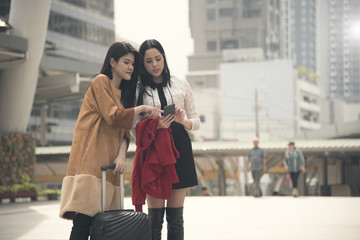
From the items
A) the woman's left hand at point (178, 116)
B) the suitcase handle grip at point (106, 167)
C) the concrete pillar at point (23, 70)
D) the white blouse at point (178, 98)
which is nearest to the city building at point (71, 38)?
the concrete pillar at point (23, 70)

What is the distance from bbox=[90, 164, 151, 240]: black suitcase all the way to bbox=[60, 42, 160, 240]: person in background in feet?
0.28

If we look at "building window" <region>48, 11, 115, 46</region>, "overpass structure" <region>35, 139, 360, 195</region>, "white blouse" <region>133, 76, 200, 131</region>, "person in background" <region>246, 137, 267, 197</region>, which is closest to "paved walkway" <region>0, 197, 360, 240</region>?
"white blouse" <region>133, 76, 200, 131</region>

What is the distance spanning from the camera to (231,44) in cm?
12794

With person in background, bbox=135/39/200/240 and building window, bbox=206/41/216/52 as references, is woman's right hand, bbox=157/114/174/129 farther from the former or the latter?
building window, bbox=206/41/216/52

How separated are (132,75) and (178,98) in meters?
0.40

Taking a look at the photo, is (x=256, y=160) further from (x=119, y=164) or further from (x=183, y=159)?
(x=119, y=164)

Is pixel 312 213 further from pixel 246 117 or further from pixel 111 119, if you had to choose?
pixel 246 117

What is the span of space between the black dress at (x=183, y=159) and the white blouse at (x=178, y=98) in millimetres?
58

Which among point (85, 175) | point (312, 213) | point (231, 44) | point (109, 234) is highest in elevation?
point (231, 44)

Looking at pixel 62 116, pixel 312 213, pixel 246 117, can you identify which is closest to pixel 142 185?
pixel 312 213

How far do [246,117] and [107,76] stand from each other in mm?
92121

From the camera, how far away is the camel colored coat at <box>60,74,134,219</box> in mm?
4141

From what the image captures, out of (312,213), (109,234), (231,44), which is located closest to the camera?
(109,234)

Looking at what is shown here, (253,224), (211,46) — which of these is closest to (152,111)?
(253,224)
